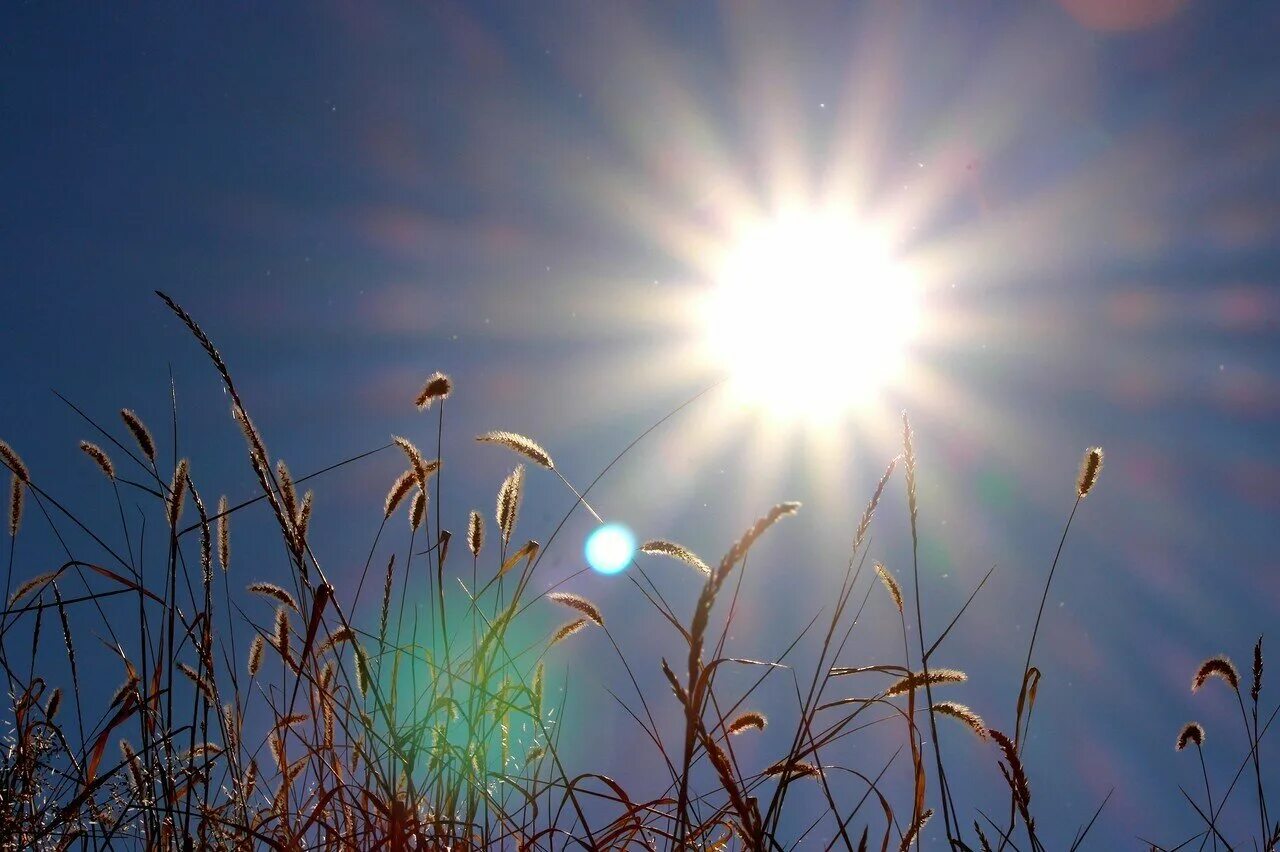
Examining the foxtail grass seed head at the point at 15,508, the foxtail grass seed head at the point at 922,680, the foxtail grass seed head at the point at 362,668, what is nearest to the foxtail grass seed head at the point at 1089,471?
the foxtail grass seed head at the point at 922,680

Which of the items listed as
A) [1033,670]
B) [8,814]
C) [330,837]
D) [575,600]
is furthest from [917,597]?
[8,814]

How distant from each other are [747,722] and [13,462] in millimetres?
2142

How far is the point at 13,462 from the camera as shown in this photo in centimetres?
272

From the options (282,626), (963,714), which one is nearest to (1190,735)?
(963,714)

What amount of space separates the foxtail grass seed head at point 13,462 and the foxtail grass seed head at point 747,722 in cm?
204

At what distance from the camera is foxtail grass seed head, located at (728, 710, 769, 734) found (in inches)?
95.4

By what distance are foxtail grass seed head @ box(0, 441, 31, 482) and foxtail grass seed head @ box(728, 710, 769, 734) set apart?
204 cm

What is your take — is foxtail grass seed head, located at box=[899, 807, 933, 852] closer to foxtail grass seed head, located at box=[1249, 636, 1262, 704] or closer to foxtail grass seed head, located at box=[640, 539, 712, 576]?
foxtail grass seed head, located at box=[640, 539, 712, 576]

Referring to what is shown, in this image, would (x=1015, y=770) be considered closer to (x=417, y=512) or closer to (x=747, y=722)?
(x=747, y=722)

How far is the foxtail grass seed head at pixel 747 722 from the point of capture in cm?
242

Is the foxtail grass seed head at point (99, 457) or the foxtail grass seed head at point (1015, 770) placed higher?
the foxtail grass seed head at point (99, 457)

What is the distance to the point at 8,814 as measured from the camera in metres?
2.27

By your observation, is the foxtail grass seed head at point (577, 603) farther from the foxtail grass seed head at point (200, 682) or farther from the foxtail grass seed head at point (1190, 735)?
the foxtail grass seed head at point (1190, 735)

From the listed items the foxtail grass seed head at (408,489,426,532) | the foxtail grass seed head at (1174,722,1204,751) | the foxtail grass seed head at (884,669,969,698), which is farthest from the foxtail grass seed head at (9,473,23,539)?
the foxtail grass seed head at (1174,722,1204,751)
